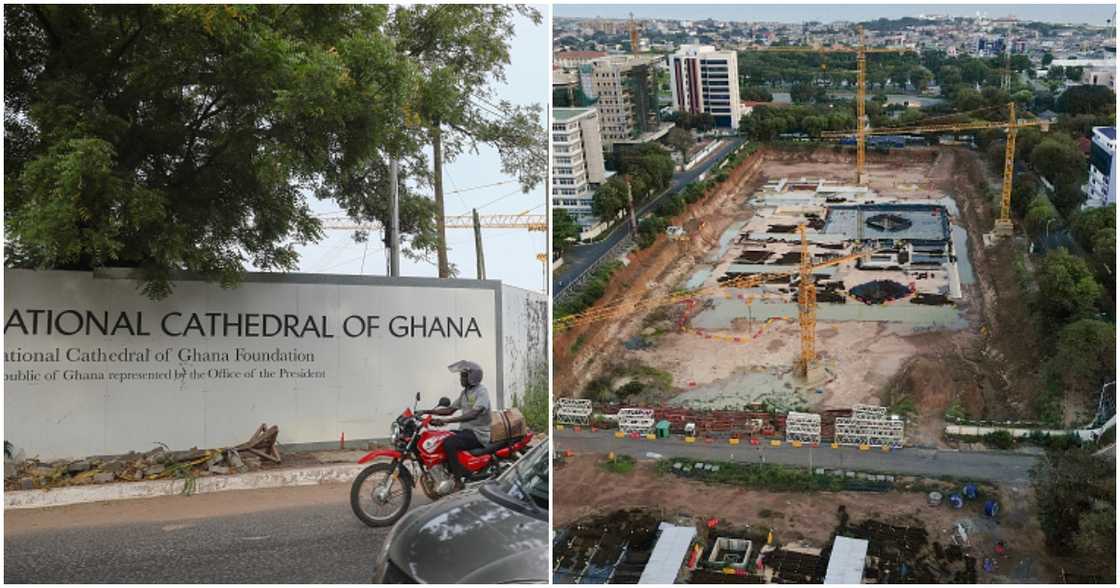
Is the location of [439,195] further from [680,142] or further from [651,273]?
[680,142]

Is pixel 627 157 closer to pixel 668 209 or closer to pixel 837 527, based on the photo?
pixel 668 209

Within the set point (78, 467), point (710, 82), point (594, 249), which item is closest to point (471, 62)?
point (78, 467)

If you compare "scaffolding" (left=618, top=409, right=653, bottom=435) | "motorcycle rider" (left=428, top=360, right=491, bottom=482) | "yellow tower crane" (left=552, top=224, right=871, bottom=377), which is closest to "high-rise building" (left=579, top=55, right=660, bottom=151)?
"yellow tower crane" (left=552, top=224, right=871, bottom=377)

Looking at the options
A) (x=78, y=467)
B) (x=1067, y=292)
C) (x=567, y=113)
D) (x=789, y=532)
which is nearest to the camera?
(x=78, y=467)

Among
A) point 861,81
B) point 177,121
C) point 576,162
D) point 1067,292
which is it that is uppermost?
point 861,81

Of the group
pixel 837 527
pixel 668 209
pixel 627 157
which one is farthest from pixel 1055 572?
pixel 627 157

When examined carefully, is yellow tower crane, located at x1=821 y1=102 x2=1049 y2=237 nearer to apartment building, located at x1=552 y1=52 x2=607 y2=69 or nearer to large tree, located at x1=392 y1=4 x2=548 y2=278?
apartment building, located at x1=552 y1=52 x2=607 y2=69
